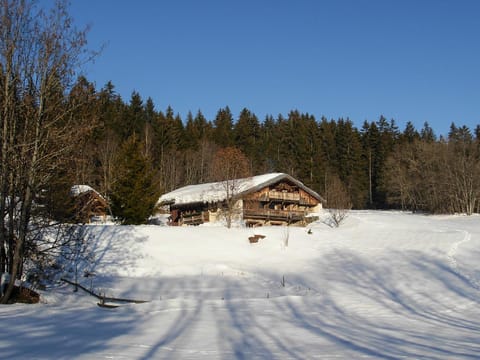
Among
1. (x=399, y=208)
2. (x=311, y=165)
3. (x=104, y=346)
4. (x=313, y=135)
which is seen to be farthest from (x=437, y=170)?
(x=104, y=346)

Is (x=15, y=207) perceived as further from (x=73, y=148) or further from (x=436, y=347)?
(x=436, y=347)

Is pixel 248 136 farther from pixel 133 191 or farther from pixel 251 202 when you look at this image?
pixel 133 191

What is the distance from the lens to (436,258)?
24875 millimetres

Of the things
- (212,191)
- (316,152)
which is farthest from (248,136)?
(212,191)

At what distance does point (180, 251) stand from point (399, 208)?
50044 mm

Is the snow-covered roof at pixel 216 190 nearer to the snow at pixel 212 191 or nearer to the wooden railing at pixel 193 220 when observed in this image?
the snow at pixel 212 191

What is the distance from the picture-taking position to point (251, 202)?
42531mm

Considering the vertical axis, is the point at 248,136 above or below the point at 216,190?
above

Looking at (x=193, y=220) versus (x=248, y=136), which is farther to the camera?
(x=248, y=136)

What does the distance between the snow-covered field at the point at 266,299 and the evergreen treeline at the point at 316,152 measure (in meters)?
21.6

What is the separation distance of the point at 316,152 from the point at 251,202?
33707mm

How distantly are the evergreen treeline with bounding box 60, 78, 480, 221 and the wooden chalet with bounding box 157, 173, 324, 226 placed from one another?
16.9 ft

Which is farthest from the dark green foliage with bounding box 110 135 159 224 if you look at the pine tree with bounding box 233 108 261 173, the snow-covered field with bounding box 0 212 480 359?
the pine tree with bounding box 233 108 261 173

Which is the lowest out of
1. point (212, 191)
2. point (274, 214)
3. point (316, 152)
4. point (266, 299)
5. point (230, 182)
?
point (266, 299)
